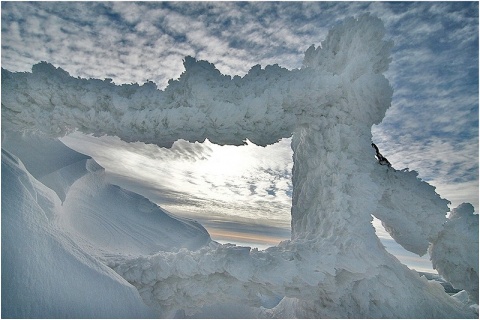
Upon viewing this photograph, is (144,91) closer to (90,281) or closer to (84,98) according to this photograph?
(84,98)

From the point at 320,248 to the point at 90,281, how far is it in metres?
4.49

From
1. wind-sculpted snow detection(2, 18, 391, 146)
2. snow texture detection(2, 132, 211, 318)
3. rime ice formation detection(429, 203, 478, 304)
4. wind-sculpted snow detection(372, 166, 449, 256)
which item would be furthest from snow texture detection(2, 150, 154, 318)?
rime ice formation detection(429, 203, 478, 304)

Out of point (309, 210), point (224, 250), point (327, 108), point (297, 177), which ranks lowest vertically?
point (224, 250)

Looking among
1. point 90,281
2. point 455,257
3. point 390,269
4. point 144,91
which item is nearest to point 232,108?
point 144,91

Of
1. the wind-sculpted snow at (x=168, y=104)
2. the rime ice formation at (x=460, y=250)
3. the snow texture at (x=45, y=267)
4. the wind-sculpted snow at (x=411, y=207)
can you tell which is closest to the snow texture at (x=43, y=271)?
the snow texture at (x=45, y=267)

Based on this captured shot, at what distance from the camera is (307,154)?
834 cm

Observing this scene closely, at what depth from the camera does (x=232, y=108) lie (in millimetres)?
6590

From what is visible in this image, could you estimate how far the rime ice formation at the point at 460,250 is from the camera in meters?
7.43

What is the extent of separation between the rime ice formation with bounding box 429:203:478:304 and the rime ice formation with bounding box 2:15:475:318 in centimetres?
43

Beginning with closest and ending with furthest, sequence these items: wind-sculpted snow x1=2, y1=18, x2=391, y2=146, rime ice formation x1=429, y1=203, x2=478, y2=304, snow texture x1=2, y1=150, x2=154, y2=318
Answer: snow texture x1=2, y1=150, x2=154, y2=318
wind-sculpted snow x1=2, y1=18, x2=391, y2=146
rime ice formation x1=429, y1=203, x2=478, y2=304

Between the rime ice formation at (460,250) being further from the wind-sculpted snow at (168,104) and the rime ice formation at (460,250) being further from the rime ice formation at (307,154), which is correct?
the wind-sculpted snow at (168,104)

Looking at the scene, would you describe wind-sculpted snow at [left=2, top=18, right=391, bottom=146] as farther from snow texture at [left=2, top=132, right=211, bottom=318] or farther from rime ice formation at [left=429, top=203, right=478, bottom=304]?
rime ice formation at [left=429, top=203, right=478, bottom=304]

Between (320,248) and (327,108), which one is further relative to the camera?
(327,108)

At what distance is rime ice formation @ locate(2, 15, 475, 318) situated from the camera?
21.7 ft
